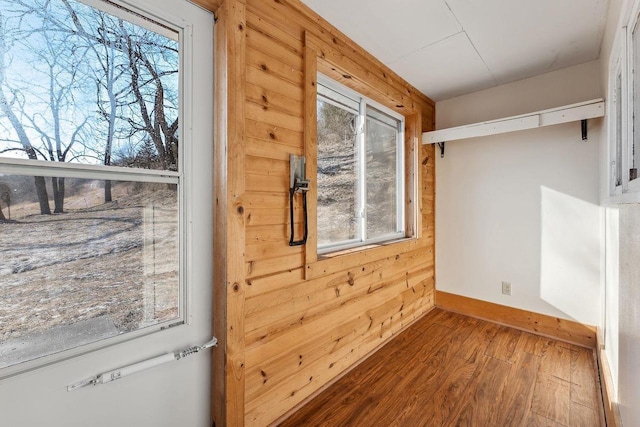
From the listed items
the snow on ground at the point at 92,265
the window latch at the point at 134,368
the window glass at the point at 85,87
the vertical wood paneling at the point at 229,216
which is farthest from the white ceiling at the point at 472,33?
the window latch at the point at 134,368

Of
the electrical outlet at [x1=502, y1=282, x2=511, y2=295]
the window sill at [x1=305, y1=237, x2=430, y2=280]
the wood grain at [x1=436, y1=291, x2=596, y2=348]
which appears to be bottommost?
the wood grain at [x1=436, y1=291, x2=596, y2=348]

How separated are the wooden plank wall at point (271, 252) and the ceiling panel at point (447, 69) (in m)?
0.45

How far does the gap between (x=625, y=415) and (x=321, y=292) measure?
1517mm

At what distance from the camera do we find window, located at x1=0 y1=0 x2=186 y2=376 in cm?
88

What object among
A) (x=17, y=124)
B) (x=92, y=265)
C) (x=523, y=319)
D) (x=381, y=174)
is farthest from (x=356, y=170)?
(x=523, y=319)

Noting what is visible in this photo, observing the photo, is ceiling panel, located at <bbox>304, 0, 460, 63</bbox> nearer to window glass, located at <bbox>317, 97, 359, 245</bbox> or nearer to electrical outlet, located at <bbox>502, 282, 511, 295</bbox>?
window glass, located at <bbox>317, 97, 359, 245</bbox>

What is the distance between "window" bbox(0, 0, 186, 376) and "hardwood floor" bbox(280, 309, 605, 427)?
1.19 meters

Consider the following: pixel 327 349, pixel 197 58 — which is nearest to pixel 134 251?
pixel 197 58

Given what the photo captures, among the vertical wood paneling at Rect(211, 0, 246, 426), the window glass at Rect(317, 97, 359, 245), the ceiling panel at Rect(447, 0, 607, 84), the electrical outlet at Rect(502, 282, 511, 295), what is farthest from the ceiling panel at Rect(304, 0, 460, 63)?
the electrical outlet at Rect(502, 282, 511, 295)

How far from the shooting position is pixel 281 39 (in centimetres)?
158

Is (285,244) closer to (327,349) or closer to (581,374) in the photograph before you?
(327,349)

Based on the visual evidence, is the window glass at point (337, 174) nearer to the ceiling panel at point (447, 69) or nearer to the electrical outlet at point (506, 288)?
the ceiling panel at point (447, 69)

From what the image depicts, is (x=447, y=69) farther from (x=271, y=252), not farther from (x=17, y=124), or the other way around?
(x=17, y=124)

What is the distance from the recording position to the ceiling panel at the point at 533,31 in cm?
172
